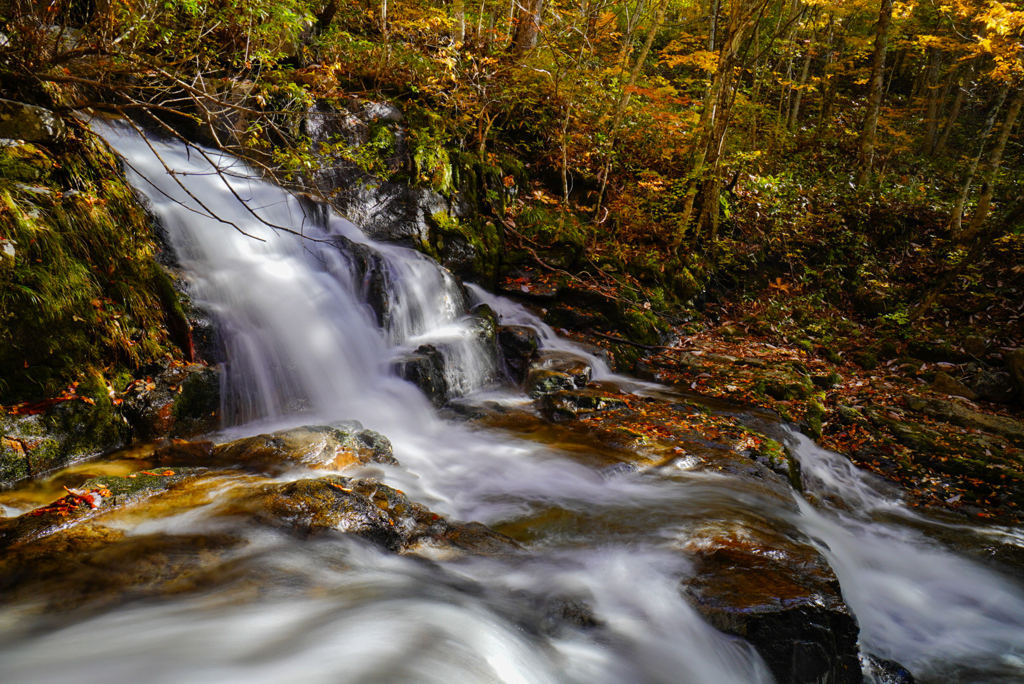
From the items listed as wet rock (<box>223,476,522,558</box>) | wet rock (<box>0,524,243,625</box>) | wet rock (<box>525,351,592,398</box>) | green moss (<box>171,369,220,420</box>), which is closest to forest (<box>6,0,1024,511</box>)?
green moss (<box>171,369,220,420</box>)

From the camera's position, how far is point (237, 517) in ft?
11.0

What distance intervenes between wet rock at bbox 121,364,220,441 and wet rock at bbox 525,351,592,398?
3.70 meters

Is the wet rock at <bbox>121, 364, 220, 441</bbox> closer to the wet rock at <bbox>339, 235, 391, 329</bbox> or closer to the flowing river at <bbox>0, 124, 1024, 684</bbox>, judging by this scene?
the flowing river at <bbox>0, 124, 1024, 684</bbox>

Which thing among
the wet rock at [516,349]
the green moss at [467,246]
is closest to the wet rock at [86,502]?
the wet rock at [516,349]

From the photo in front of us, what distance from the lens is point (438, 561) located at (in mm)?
3518

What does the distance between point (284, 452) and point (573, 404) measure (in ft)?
11.5

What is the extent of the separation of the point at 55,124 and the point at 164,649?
5.03 meters

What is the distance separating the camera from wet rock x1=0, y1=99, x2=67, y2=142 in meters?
4.58

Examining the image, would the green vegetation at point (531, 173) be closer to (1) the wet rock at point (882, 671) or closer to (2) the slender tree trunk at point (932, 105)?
(2) the slender tree trunk at point (932, 105)

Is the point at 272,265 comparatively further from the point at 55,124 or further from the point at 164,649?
the point at 164,649

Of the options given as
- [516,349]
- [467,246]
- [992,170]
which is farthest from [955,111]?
[516,349]

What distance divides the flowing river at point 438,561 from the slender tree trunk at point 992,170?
25.8ft

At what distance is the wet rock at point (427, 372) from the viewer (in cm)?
641

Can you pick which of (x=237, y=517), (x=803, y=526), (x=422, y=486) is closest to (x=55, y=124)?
(x=237, y=517)
